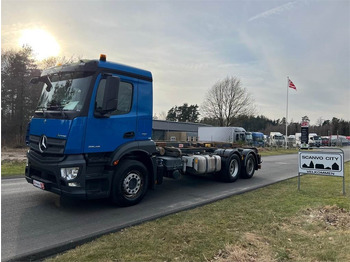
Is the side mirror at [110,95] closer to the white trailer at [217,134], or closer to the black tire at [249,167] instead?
the black tire at [249,167]

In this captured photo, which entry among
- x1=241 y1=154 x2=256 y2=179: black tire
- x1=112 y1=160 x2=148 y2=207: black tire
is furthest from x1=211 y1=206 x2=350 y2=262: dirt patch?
x1=241 y1=154 x2=256 y2=179: black tire

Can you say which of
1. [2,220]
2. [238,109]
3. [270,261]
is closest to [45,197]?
[2,220]

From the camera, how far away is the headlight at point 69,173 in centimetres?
523

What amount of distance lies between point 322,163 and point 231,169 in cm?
299

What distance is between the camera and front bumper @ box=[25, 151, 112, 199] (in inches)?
207

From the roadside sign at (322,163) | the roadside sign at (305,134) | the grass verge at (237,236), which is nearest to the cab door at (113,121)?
the grass verge at (237,236)

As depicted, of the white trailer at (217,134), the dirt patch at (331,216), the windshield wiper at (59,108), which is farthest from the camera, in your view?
the white trailer at (217,134)

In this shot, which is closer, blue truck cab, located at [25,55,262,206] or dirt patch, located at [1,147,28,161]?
blue truck cab, located at [25,55,262,206]

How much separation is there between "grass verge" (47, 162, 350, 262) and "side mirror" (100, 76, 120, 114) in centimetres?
237

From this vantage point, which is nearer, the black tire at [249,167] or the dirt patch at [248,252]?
the dirt patch at [248,252]

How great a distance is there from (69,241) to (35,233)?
0.75 metres

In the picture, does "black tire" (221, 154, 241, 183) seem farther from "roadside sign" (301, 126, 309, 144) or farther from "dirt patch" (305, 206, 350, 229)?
"roadside sign" (301, 126, 309, 144)

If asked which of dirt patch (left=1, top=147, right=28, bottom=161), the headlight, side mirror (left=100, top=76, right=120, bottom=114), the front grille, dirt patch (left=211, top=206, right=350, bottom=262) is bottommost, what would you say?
dirt patch (left=1, top=147, right=28, bottom=161)

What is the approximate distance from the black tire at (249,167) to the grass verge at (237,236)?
12.9ft
